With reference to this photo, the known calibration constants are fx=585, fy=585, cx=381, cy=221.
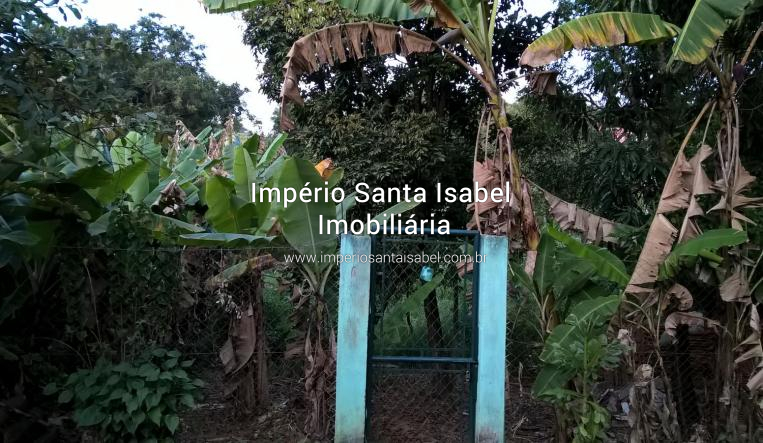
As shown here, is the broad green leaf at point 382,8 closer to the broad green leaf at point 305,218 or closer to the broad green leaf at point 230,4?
the broad green leaf at point 230,4

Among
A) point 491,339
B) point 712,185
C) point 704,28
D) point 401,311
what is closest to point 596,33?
point 704,28

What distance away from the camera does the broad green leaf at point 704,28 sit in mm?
4520

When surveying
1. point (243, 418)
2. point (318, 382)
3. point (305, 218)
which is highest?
point (305, 218)

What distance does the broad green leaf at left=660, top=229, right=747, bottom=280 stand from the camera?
13.8 ft

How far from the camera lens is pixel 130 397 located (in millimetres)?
4211

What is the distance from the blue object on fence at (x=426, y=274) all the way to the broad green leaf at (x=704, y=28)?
2.54 m

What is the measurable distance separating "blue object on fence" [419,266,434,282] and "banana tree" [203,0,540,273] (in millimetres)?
562

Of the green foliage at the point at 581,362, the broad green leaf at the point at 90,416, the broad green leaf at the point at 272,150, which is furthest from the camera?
the broad green leaf at the point at 272,150

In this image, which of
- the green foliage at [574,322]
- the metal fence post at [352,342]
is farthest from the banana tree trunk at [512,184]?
the metal fence post at [352,342]

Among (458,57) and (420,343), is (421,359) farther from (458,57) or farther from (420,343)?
(458,57)

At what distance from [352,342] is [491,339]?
108 centimetres

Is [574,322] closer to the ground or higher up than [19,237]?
closer to the ground

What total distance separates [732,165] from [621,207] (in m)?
1.79

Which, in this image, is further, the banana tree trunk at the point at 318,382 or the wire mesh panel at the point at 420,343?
the banana tree trunk at the point at 318,382
